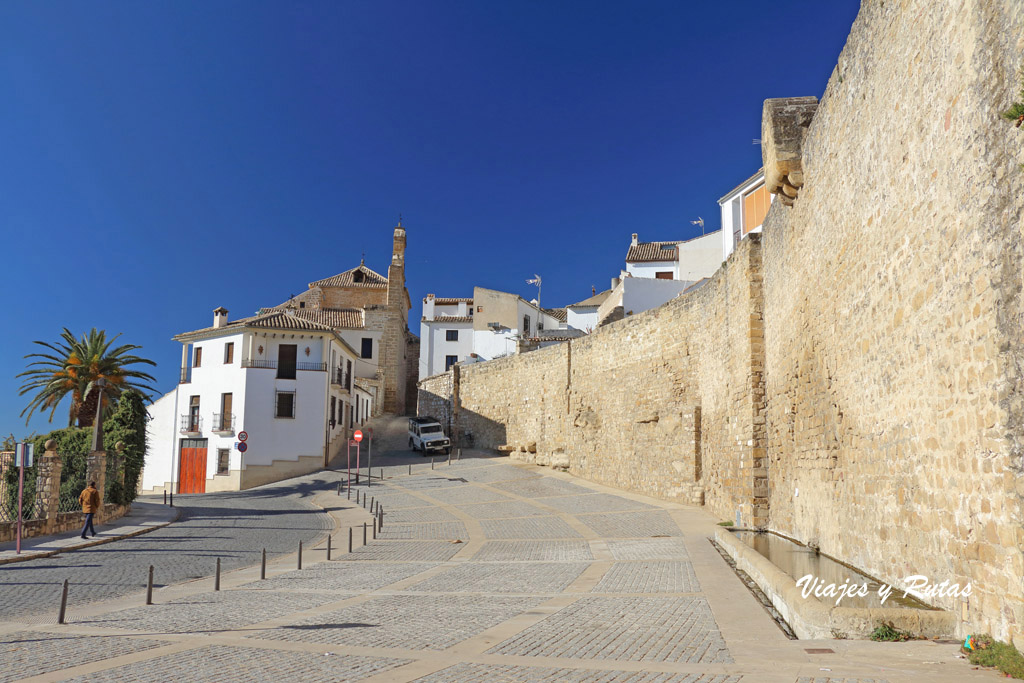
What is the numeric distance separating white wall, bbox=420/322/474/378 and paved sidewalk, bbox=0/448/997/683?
121 ft

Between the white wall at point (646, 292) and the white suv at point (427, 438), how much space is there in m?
A: 11.6

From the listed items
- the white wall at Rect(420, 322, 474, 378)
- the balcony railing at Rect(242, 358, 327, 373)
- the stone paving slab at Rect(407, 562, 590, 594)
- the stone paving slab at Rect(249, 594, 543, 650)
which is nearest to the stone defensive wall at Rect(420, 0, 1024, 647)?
the stone paving slab at Rect(407, 562, 590, 594)

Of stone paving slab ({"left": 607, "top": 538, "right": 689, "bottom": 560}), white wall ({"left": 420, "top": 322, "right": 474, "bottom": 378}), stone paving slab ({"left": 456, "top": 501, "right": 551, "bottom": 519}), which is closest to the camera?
stone paving slab ({"left": 607, "top": 538, "right": 689, "bottom": 560})

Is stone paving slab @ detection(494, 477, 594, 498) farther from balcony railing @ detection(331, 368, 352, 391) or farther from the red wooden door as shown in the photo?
the red wooden door

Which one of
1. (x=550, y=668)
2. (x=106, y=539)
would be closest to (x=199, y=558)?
(x=106, y=539)

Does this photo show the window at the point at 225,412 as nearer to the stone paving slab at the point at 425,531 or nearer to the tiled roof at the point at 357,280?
the stone paving slab at the point at 425,531

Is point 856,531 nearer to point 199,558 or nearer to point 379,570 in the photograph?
point 379,570

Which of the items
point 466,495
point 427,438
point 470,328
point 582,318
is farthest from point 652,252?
point 466,495

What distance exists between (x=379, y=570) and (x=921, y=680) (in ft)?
28.6

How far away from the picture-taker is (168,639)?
6734mm

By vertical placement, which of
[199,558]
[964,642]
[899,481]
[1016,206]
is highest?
[1016,206]

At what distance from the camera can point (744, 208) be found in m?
25.2

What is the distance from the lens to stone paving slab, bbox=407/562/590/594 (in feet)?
30.3

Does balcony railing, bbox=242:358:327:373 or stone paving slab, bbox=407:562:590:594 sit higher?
balcony railing, bbox=242:358:327:373
